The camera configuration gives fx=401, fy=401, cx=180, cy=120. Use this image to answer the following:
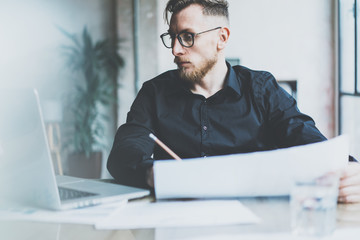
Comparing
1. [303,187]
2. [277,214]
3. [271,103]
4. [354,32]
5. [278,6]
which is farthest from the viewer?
[278,6]

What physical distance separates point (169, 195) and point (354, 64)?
3510 millimetres

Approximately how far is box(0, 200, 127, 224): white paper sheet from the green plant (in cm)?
344

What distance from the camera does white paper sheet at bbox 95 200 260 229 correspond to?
81cm

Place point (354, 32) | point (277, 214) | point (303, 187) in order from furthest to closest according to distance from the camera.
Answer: point (354, 32) → point (277, 214) → point (303, 187)

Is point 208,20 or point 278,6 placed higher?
point 278,6

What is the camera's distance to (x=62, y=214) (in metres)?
0.88

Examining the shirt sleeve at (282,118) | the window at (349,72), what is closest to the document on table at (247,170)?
the shirt sleeve at (282,118)

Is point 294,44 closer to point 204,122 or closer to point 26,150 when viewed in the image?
point 204,122

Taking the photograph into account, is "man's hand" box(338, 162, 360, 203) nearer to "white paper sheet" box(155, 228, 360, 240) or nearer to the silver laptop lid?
"white paper sheet" box(155, 228, 360, 240)

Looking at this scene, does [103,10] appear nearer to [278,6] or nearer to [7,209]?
[278,6]

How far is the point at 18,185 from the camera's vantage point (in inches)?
37.8

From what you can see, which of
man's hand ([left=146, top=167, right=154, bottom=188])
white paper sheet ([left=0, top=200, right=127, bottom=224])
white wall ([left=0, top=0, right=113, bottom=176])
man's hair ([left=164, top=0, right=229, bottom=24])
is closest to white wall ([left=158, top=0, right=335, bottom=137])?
white wall ([left=0, top=0, right=113, bottom=176])

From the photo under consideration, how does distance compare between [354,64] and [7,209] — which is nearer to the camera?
[7,209]

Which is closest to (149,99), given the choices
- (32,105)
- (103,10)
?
A: (32,105)
